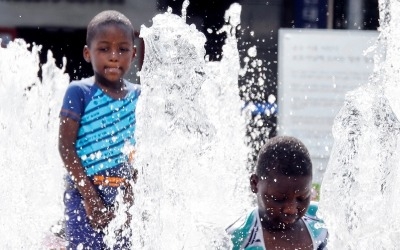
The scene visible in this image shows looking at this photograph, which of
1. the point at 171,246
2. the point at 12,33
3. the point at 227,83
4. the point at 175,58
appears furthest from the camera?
the point at 12,33

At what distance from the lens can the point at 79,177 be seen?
3.13m

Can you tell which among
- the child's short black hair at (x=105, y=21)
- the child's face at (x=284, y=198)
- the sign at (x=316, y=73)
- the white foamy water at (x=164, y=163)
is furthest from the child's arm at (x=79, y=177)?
the sign at (x=316, y=73)

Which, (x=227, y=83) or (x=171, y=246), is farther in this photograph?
(x=227, y=83)

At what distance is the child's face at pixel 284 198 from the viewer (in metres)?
→ 2.75

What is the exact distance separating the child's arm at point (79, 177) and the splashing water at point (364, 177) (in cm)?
74

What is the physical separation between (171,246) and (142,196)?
205 millimetres

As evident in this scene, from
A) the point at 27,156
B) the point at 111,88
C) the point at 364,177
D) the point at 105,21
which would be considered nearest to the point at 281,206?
the point at 364,177

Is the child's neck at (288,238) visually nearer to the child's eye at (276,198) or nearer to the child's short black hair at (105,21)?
the child's eye at (276,198)

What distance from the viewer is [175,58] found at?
3.35m

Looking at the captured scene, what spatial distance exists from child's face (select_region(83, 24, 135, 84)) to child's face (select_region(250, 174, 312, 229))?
2.48 ft

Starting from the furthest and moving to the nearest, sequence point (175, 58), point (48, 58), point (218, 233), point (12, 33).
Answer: point (12, 33) → point (48, 58) → point (175, 58) → point (218, 233)

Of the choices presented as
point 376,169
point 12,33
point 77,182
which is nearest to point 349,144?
point 376,169

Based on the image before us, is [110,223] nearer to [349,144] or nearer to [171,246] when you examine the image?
[171,246]

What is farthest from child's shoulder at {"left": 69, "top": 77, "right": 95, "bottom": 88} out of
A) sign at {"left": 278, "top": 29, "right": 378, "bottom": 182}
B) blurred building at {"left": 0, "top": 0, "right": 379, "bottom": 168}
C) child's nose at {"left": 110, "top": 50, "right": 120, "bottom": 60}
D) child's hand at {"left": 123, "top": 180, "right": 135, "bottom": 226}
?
blurred building at {"left": 0, "top": 0, "right": 379, "bottom": 168}
